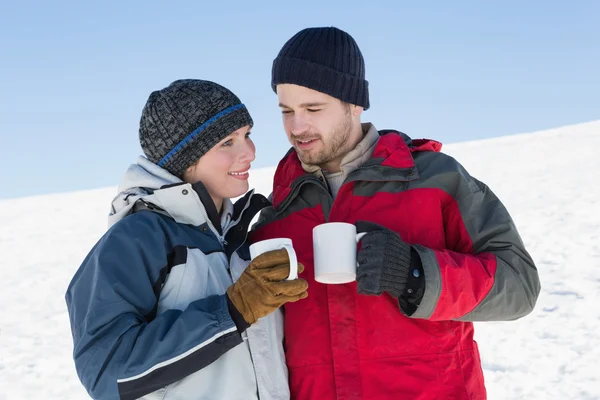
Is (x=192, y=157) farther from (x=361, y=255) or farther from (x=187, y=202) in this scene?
(x=361, y=255)

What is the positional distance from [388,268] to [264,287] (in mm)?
391

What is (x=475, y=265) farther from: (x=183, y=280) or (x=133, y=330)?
(x=133, y=330)

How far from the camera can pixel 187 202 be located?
7.30 ft

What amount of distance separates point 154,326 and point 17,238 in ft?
31.0

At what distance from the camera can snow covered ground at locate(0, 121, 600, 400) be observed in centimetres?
483

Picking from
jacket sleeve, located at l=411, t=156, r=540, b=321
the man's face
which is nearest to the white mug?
jacket sleeve, located at l=411, t=156, r=540, b=321

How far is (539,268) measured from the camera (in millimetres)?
6715

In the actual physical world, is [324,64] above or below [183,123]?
above

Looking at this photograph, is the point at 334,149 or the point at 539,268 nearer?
A: the point at 334,149

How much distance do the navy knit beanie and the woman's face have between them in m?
0.40

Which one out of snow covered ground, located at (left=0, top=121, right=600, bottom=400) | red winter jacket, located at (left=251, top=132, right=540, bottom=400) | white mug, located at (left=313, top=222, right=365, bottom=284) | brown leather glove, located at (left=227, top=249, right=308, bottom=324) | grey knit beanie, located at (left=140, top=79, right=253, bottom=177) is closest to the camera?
brown leather glove, located at (left=227, top=249, right=308, bottom=324)

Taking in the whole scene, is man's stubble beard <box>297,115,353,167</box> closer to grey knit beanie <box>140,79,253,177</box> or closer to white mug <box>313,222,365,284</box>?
grey knit beanie <box>140,79,253,177</box>

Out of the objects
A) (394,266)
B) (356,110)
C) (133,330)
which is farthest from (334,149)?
(133,330)

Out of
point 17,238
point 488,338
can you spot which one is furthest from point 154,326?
point 17,238
